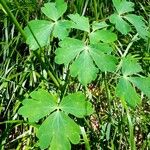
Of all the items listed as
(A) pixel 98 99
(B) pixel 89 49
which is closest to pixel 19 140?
(A) pixel 98 99

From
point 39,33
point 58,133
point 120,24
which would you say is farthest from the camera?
point 120,24

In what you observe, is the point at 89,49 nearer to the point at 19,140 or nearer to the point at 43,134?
the point at 43,134

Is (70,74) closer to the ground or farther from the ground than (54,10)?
closer to the ground

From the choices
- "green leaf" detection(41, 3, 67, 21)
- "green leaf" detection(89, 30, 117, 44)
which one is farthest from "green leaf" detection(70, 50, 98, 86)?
"green leaf" detection(41, 3, 67, 21)

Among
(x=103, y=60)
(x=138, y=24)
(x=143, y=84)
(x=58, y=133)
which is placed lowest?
(x=58, y=133)

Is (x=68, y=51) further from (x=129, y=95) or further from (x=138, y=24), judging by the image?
(x=138, y=24)

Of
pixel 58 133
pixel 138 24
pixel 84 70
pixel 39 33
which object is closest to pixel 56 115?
pixel 58 133

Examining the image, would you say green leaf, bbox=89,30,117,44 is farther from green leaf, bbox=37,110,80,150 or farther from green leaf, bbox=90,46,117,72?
green leaf, bbox=37,110,80,150
